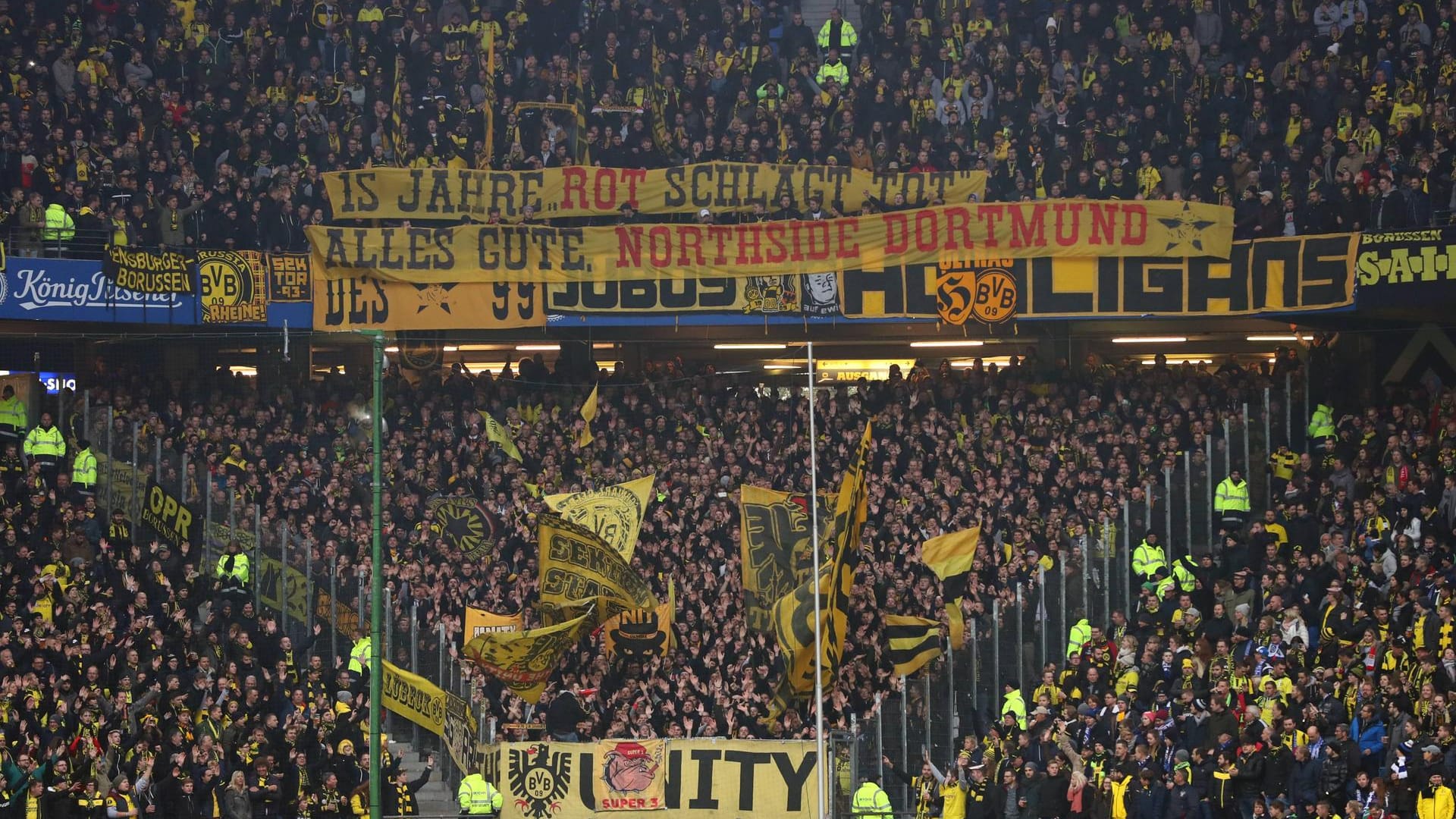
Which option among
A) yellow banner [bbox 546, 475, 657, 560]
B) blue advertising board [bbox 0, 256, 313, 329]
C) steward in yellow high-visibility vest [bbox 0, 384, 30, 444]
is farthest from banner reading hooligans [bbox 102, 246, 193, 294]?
yellow banner [bbox 546, 475, 657, 560]

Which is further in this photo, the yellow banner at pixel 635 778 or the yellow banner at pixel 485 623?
the yellow banner at pixel 485 623

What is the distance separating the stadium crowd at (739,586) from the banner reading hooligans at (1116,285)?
1208 millimetres

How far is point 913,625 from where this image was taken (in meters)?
27.3

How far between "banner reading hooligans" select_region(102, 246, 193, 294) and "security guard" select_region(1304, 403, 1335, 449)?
16.7 meters

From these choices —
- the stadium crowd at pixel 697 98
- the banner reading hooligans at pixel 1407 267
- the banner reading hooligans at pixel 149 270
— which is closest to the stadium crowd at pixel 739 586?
the banner reading hooligans at pixel 1407 267

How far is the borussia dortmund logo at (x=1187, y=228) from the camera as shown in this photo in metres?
31.8

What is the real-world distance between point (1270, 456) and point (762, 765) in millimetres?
9267

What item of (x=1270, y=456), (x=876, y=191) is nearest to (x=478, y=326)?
(x=876, y=191)

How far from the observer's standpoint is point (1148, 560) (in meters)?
28.7

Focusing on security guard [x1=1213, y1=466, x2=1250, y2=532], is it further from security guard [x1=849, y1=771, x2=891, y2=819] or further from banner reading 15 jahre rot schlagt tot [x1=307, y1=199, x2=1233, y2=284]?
security guard [x1=849, y1=771, x2=891, y2=819]

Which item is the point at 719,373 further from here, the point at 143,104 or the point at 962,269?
the point at 143,104

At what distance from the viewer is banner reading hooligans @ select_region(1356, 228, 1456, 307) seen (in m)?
29.9

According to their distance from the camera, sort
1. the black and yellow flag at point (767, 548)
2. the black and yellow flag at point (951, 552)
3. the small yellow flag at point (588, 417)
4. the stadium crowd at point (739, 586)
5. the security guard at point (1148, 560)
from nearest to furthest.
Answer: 1. the stadium crowd at point (739, 586)
2. the black and yellow flag at point (767, 548)
3. the security guard at point (1148, 560)
4. the black and yellow flag at point (951, 552)
5. the small yellow flag at point (588, 417)

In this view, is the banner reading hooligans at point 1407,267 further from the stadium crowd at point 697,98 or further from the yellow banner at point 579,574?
the yellow banner at point 579,574
